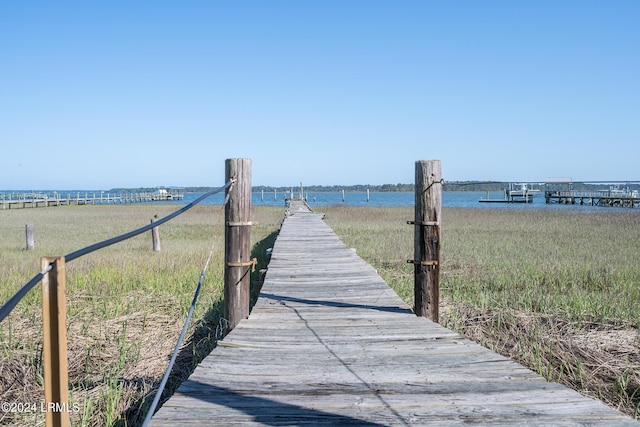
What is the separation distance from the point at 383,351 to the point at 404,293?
3937mm

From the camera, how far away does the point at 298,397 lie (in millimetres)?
2658

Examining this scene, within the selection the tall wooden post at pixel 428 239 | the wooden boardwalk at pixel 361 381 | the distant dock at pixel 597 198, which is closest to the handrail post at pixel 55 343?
the wooden boardwalk at pixel 361 381

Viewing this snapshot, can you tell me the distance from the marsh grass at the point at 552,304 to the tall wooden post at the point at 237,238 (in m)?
2.58

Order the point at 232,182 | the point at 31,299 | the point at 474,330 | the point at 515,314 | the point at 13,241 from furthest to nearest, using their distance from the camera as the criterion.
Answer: the point at 13,241
the point at 31,299
the point at 515,314
the point at 474,330
the point at 232,182

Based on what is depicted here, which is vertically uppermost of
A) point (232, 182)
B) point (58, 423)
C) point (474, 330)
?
point (232, 182)

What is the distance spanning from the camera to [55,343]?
157 cm

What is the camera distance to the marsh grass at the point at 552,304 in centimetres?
444

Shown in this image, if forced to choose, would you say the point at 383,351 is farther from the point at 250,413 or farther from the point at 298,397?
the point at 250,413

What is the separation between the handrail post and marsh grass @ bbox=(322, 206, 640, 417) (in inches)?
151

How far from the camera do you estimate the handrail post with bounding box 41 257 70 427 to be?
1545mm

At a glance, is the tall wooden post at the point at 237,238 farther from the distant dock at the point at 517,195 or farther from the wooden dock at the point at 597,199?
the distant dock at the point at 517,195

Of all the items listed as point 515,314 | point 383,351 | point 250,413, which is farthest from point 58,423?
point 515,314

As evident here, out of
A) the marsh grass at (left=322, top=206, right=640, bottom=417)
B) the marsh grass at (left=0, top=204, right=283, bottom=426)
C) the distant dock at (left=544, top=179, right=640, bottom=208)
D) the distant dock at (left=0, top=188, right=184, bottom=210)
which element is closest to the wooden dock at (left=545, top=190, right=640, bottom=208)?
the distant dock at (left=544, top=179, right=640, bottom=208)

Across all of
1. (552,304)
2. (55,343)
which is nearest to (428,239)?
(552,304)
